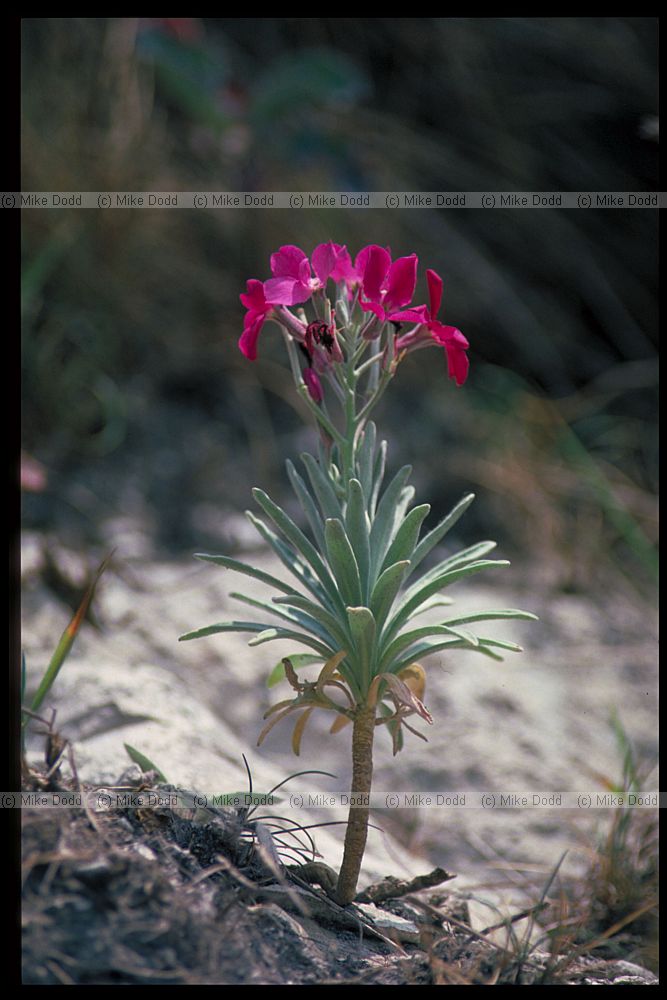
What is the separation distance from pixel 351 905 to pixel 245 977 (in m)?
0.32

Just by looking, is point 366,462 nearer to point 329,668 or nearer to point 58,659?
point 329,668

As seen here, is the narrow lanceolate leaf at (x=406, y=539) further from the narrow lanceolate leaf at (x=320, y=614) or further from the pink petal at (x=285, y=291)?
the pink petal at (x=285, y=291)

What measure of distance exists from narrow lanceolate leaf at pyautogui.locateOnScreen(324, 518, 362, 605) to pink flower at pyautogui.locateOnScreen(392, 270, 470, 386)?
9.3 inches

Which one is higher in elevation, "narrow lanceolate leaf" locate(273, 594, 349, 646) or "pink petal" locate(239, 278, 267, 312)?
"pink petal" locate(239, 278, 267, 312)

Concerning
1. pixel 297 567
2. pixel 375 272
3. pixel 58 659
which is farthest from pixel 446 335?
pixel 58 659

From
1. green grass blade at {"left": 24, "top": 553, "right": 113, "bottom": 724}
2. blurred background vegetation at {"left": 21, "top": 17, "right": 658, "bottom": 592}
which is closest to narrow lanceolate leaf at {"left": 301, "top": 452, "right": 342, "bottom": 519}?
green grass blade at {"left": 24, "top": 553, "right": 113, "bottom": 724}

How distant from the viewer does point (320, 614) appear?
1.21 m

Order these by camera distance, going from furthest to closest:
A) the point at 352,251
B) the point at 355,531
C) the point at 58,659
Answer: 1. the point at 352,251
2. the point at 58,659
3. the point at 355,531

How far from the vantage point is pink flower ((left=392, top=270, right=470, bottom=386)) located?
118cm

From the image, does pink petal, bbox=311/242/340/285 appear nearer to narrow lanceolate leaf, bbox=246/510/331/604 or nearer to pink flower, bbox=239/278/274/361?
pink flower, bbox=239/278/274/361

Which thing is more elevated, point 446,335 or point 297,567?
point 446,335

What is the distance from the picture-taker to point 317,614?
1207 millimetres

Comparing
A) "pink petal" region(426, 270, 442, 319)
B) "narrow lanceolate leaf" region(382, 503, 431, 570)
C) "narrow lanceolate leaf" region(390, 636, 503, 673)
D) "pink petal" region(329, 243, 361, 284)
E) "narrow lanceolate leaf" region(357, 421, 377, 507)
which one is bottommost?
"narrow lanceolate leaf" region(390, 636, 503, 673)

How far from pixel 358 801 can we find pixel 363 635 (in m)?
0.24
